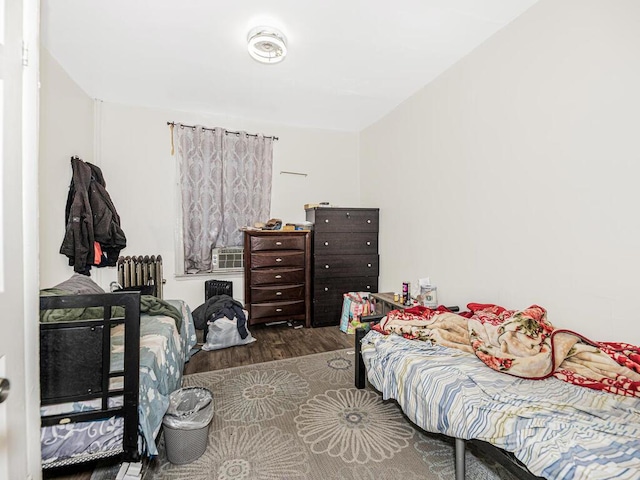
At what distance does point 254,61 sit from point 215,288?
99.0 inches

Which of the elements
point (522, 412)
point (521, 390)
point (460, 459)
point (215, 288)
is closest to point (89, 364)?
point (460, 459)

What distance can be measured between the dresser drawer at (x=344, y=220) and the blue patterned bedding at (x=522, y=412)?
204 centimetres

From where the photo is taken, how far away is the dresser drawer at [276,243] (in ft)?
11.7

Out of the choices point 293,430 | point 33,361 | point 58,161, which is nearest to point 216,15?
point 58,161

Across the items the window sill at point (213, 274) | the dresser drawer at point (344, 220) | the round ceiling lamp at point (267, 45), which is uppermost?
the round ceiling lamp at point (267, 45)

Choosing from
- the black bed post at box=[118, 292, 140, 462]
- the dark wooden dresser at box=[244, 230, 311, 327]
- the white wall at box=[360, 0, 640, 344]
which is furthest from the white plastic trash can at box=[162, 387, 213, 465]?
the white wall at box=[360, 0, 640, 344]

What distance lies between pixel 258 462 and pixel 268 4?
268cm

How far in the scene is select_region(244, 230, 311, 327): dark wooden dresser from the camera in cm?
355

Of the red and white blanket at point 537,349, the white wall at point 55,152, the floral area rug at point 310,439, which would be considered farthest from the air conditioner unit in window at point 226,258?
the red and white blanket at point 537,349

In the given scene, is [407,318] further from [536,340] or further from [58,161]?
[58,161]

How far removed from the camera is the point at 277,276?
11.9ft

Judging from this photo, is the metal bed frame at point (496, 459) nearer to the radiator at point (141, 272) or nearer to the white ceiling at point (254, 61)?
the white ceiling at point (254, 61)

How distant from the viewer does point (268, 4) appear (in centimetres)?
200

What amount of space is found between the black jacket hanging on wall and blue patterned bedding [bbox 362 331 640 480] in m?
2.79
